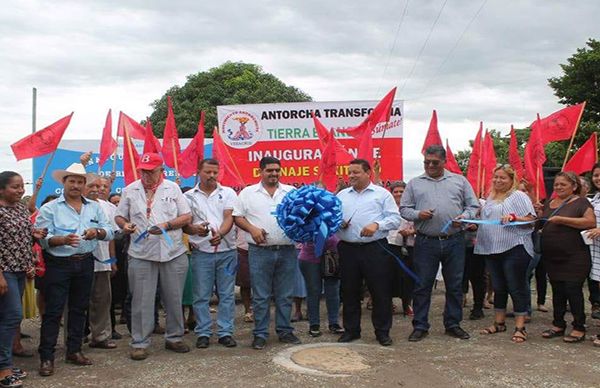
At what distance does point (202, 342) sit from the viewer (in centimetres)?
603

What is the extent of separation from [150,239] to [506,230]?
12.3ft

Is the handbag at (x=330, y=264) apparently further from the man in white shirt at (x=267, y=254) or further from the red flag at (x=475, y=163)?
the red flag at (x=475, y=163)

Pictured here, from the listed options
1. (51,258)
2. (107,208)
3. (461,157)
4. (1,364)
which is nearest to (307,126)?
(107,208)

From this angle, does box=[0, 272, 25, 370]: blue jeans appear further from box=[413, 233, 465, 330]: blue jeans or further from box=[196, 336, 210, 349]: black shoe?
box=[413, 233, 465, 330]: blue jeans

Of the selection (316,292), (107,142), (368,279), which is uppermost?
(107,142)

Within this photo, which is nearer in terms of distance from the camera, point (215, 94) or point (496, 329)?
point (496, 329)

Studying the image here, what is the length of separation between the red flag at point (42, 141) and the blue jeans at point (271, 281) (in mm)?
3053

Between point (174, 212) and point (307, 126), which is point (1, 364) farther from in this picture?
point (307, 126)

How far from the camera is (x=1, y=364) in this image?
4703 mm

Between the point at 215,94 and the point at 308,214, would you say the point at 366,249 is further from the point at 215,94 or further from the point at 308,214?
the point at 215,94

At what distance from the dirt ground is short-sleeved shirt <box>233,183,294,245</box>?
44.3 inches

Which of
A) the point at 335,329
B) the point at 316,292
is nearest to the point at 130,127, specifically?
the point at 316,292

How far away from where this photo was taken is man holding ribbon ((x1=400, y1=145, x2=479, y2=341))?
6.18 metres

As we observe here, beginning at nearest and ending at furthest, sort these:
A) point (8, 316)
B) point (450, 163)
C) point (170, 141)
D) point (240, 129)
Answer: point (8, 316)
point (170, 141)
point (450, 163)
point (240, 129)
